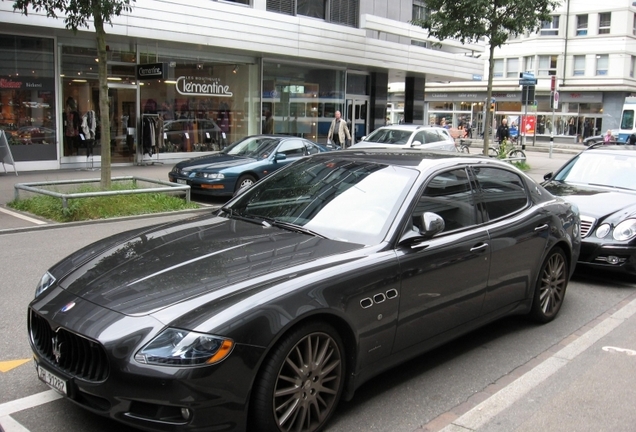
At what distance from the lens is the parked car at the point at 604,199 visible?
23.9 feet

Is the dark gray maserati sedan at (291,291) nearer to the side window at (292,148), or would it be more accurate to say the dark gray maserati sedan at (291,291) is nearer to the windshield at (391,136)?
the side window at (292,148)

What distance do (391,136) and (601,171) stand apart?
10.2 m

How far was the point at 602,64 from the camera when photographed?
55125 millimetres

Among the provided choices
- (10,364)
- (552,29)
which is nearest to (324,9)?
(10,364)

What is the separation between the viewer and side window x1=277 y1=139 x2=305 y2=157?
14991mm

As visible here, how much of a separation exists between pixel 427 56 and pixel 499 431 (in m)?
28.5

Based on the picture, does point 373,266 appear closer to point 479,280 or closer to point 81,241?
point 479,280

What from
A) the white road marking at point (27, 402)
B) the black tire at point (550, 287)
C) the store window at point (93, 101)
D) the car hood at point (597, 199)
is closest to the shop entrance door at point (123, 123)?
the store window at point (93, 101)

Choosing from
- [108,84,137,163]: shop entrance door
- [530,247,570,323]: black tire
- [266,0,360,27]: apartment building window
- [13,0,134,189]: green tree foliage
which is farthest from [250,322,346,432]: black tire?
[266,0,360,27]: apartment building window

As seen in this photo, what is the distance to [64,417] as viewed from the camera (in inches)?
143

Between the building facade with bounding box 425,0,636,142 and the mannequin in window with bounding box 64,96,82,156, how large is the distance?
41239mm

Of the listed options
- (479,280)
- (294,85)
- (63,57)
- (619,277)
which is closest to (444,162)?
(479,280)

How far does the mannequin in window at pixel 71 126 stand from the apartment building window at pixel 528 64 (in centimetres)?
4894

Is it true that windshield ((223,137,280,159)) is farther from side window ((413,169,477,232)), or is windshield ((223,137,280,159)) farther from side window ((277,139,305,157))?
side window ((413,169,477,232))
